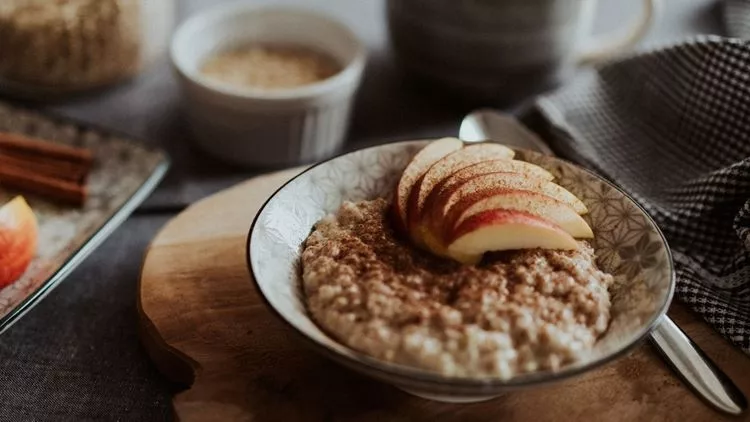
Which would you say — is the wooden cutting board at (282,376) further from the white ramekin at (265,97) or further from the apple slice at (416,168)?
the white ramekin at (265,97)

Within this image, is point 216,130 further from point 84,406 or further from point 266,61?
point 84,406

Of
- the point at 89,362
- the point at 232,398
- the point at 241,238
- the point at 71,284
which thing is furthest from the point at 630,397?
the point at 71,284

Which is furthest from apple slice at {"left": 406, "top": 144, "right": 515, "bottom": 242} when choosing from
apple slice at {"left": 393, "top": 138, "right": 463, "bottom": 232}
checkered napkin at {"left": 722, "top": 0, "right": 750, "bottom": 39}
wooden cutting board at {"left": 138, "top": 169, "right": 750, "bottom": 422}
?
checkered napkin at {"left": 722, "top": 0, "right": 750, "bottom": 39}

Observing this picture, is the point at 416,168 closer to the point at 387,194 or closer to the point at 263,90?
the point at 387,194

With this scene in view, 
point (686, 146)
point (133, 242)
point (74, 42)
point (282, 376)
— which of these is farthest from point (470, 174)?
point (74, 42)

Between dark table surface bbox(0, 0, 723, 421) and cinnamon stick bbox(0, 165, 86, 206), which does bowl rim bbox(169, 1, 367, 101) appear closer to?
dark table surface bbox(0, 0, 723, 421)
